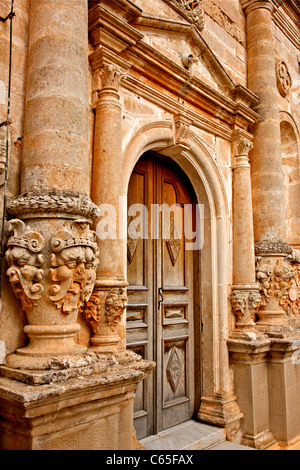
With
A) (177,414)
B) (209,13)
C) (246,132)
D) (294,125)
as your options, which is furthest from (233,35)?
(177,414)

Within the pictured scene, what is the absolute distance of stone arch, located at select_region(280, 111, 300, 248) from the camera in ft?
19.3

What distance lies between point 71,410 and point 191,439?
6.24 feet

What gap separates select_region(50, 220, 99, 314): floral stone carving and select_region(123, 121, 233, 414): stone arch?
5.74 ft

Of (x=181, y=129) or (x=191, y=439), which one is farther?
(x=181, y=129)

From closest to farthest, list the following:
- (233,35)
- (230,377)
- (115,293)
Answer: (115,293)
(230,377)
(233,35)

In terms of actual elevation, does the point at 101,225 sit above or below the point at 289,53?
below

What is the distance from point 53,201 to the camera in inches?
88.0

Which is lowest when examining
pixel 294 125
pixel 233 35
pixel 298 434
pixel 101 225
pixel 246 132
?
pixel 298 434

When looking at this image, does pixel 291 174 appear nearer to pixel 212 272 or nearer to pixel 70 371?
pixel 212 272

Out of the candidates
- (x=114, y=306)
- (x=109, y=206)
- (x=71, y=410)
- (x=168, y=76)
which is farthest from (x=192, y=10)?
(x=71, y=410)

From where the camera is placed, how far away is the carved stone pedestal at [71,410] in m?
1.91

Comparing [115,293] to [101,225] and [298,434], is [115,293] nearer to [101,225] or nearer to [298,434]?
[101,225]

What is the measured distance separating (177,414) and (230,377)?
68 centimetres

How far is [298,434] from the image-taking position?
14.1 feet
